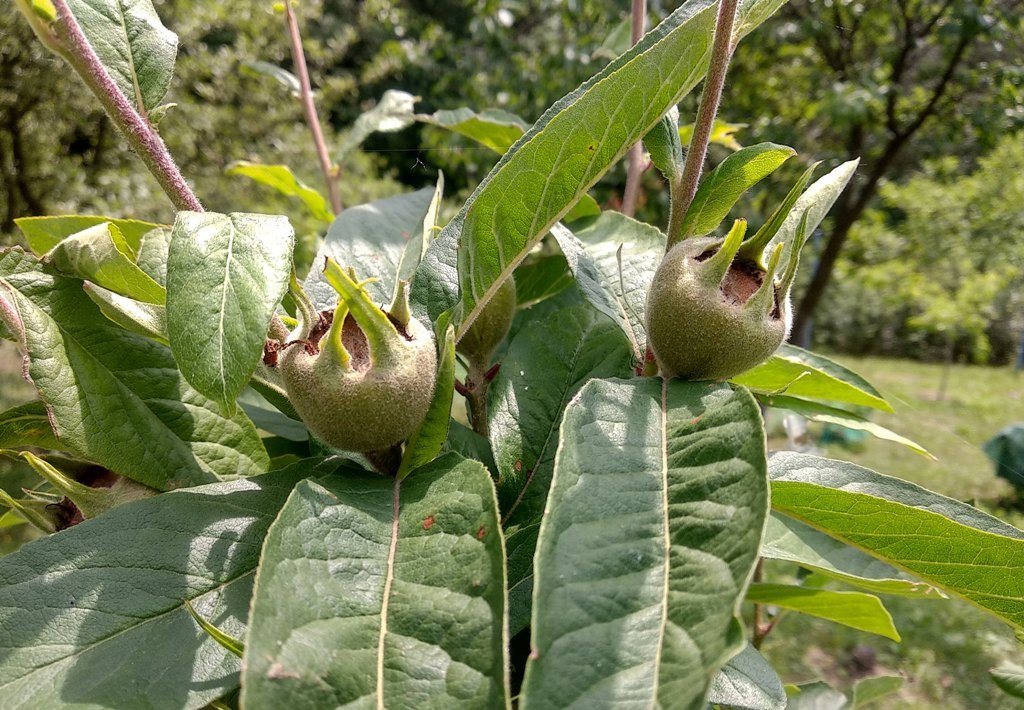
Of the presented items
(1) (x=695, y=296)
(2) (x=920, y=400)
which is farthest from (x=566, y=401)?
(2) (x=920, y=400)

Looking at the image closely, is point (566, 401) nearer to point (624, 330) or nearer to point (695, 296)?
point (624, 330)

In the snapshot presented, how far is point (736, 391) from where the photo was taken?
29.2 inches

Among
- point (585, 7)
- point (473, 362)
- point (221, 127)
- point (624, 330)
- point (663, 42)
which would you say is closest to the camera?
point (663, 42)

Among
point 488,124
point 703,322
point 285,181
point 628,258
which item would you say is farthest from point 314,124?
point 703,322

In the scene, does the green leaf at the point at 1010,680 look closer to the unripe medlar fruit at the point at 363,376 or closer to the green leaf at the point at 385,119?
the unripe medlar fruit at the point at 363,376

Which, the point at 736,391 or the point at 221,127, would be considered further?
the point at 221,127

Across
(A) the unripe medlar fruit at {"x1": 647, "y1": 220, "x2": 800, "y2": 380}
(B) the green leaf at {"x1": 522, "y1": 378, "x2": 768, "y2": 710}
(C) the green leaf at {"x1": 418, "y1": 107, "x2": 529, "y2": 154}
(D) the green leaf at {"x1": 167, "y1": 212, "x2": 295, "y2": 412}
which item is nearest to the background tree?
(C) the green leaf at {"x1": 418, "y1": 107, "x2": 529, "y2": 154}

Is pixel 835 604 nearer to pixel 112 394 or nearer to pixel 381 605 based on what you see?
pixel 381 605

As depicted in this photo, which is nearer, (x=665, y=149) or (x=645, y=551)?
(x=645, y=551)

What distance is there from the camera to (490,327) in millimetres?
1094

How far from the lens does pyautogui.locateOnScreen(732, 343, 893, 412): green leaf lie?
1091 millimetres

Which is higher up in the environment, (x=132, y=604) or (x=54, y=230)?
(x=54, y=230)

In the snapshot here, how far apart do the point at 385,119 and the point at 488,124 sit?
417mm

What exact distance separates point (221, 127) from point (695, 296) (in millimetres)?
8054
